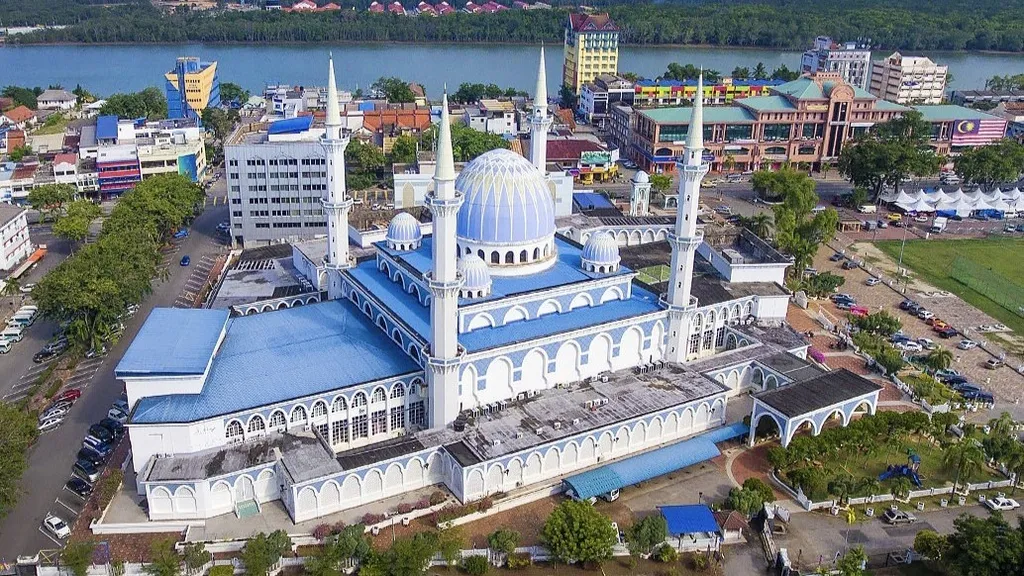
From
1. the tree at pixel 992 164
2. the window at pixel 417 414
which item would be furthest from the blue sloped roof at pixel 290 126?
the tree at pixel 992 164

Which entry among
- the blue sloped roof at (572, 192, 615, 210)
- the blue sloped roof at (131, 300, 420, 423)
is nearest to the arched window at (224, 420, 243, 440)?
the blue sloped roof at (131, 300, 420, 423)

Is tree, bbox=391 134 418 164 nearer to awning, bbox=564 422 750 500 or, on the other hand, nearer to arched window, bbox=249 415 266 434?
arched window, bbox=249 415 266 434

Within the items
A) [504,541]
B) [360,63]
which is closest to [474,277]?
[504,541]

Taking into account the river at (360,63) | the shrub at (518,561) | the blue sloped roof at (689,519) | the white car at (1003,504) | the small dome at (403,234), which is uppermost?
the river at (360,63)

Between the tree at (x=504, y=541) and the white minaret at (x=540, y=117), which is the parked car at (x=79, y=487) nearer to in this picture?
the tree at (x=504, y=541)

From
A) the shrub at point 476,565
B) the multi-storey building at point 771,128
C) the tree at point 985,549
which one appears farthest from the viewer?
the multi-storey building at point 771,128

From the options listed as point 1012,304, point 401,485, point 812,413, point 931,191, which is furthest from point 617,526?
point 931,191
